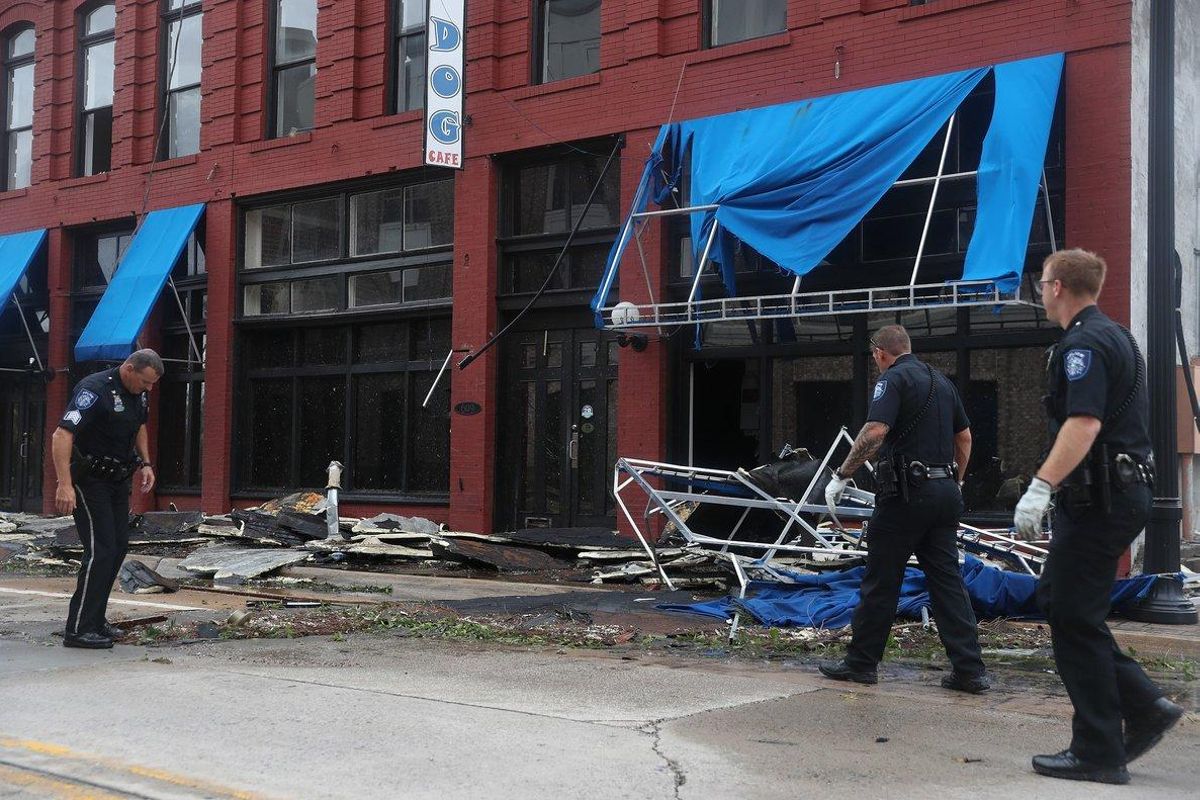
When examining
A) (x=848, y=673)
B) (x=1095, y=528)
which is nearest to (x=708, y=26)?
(x=848, y=673)

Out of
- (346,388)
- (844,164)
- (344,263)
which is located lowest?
(346,388)

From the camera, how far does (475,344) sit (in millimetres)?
17094

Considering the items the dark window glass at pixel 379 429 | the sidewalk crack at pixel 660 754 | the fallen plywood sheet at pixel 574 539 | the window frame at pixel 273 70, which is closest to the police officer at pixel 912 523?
the sidewalk crack at pixel 660 754

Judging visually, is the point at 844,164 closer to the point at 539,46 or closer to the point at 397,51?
the point at 539,46

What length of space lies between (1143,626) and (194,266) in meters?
15.7

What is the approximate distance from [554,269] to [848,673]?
31.8ft

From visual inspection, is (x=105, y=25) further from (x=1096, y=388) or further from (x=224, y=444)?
(x=1096, y=388)

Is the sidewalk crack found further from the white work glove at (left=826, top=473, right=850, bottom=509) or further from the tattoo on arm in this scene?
the white work glove at (left=826, top=473, right=850, bottom=509)

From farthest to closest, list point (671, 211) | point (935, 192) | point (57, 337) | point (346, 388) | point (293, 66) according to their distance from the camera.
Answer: point (57, 337) → point (293, 66) → point (346, 388) → point (671, 211) → point (935, 192)

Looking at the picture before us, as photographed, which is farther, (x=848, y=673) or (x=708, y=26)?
(x=708, y=26)

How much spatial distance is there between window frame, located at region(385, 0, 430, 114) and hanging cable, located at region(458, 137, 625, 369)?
11.2ft

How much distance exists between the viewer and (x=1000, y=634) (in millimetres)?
9039

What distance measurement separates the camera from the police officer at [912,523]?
7055mm

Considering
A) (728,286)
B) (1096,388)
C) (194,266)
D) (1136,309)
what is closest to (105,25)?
(194,266)
